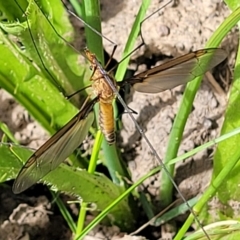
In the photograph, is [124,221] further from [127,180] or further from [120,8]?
[120,8]

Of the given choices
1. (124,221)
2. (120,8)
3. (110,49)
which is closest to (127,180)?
(124,221)

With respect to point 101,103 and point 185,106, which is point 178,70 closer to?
point 185,106

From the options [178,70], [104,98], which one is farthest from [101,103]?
[178,70]

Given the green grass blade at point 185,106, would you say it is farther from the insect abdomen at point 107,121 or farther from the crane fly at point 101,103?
the insect abdomen at point 107,121

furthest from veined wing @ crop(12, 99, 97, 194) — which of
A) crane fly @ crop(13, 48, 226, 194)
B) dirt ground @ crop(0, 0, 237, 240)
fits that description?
dirt ground @ crop(0, 0, 237, 240)

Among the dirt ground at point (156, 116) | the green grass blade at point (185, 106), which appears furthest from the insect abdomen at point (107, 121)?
the dirt ground at point (156, 116)

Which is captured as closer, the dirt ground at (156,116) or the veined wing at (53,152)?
the veined wing at (53,152)

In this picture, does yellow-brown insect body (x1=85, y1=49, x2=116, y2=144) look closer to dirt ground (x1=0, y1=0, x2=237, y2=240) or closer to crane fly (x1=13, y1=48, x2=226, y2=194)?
crane fly (x1=13, y1=48, x2=226, y2=194)
